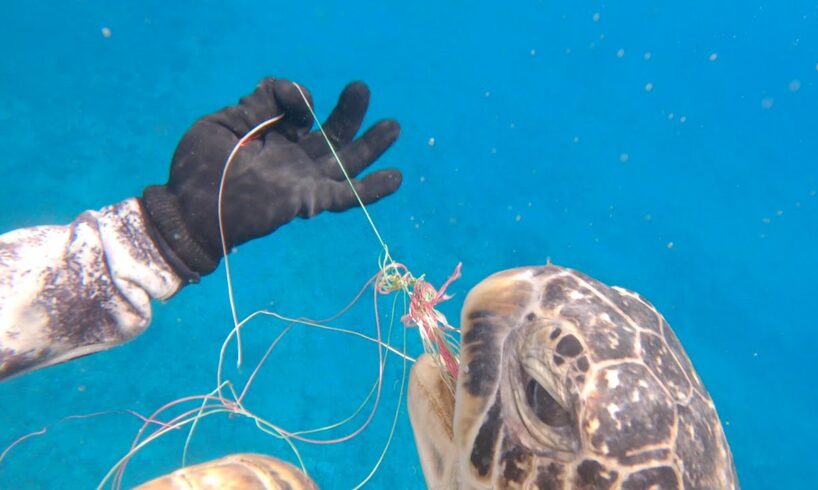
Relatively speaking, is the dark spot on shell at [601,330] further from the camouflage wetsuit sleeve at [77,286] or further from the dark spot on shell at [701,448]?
the camouflage wetsuit sleeve at [77,286]

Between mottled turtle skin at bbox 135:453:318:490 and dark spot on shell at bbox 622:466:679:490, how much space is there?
0.89 m

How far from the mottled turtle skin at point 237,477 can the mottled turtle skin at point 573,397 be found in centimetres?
46

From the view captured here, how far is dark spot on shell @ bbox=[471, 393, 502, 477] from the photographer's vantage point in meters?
1.27

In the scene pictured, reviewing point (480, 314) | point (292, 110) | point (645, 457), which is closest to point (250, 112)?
point (292, 110)

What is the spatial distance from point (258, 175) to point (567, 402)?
1275mm

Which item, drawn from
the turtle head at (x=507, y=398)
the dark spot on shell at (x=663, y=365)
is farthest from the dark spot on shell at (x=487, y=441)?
the dark spot on shell at (x=663, y=365)

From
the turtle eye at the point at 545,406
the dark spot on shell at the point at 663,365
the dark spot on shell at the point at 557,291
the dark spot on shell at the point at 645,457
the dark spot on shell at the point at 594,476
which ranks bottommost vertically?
the dark spot on shell at the point at 594,476

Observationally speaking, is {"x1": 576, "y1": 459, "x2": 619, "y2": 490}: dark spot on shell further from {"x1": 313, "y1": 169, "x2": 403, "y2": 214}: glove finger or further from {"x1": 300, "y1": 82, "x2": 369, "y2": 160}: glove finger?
{"x1": 300, "y1": 82, "x2": 369, "y2": 160}: glove finger

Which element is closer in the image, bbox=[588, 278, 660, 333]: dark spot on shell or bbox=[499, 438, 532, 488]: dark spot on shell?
bbox=[499, 438, 532, 488]: dark spot on shell

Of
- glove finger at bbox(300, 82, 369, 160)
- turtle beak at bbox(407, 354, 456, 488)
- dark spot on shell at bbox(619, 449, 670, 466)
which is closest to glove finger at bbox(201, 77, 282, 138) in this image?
glove finger at bbox(300, 82, 369, 160)

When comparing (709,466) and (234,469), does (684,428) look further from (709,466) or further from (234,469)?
(234,469)

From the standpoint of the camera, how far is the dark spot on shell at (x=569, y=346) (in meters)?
1.18

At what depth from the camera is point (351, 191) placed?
1996 mm

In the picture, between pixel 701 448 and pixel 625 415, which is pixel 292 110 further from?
pixel 701 448
